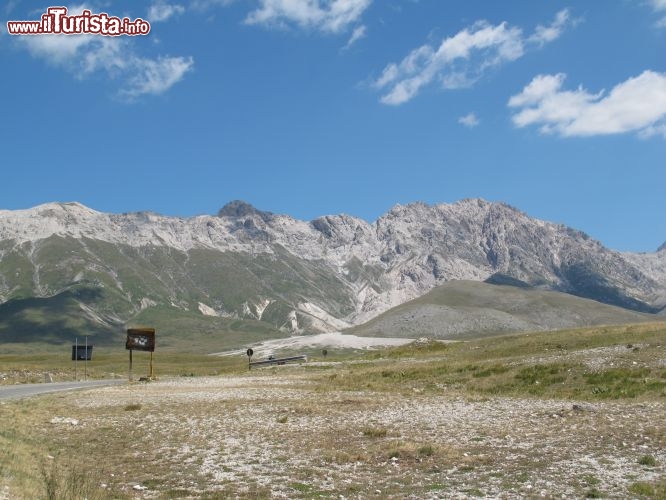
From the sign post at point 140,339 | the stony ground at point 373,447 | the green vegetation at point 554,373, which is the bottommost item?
the stony ground at point 373,447

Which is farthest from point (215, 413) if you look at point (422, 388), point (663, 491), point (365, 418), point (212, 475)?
point (663, 491)

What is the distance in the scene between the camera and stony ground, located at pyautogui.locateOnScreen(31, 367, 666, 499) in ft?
58.0

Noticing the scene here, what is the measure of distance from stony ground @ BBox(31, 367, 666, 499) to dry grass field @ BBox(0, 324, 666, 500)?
0.09 m

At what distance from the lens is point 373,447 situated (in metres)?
23.4

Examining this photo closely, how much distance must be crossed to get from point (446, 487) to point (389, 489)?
1.60 m

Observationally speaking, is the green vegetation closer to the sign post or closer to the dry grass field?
the dry grass field

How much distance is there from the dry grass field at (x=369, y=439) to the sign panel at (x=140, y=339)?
3018 cm

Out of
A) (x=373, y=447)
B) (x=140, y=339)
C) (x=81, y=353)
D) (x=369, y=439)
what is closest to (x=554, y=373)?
(x=369, y=439)

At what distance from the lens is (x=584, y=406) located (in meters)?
29.8

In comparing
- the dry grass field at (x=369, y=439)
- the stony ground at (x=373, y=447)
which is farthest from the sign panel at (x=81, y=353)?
the stony ground at (x=373, y=447)

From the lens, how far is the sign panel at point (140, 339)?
7738 centimetres

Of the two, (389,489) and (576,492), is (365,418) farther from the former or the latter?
(576,492)

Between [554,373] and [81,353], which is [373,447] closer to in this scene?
[554,373]

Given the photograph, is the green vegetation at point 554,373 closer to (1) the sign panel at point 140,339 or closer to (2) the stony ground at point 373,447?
(2) the stony ground at point 373,447
